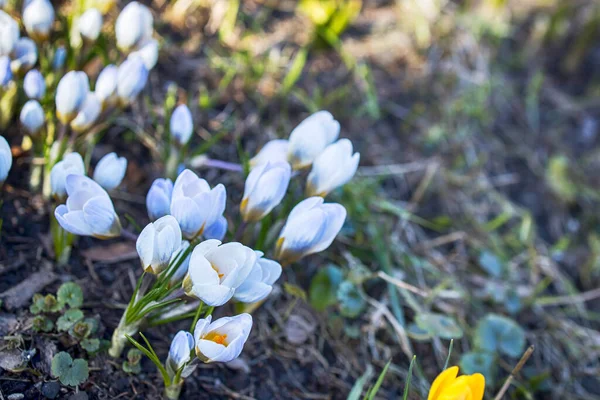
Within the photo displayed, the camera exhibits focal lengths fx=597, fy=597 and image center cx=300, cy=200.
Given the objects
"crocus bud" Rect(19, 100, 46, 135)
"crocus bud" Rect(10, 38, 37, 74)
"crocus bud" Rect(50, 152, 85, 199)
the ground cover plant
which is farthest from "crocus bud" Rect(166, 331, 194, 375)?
"crocus bud" Rect(10, 38, 37, 74)

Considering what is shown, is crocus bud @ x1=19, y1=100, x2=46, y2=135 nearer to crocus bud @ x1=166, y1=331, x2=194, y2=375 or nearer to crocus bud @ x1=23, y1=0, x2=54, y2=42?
crocus bud @ x1=23, y1=0, x2=54, y2=42

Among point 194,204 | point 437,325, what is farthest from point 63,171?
point 437,325

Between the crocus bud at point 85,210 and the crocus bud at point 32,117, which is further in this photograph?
the crocus bud at point 32,117

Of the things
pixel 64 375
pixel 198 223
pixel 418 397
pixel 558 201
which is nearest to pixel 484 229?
pixel 558 201

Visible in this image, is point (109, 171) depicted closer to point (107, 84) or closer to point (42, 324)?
point (107, 84)

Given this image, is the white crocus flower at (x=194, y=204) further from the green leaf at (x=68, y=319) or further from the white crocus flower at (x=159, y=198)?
the green leaf at (x=68, y=319)

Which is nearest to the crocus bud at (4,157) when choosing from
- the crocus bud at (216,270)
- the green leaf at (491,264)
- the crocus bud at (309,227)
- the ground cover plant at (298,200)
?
the ground cover plant at (298,200)
